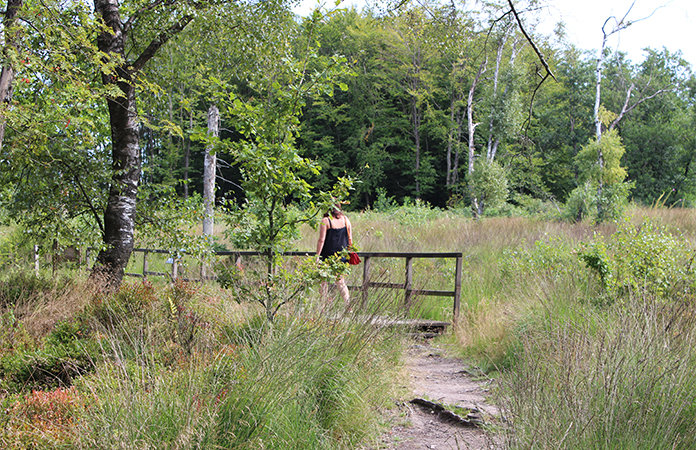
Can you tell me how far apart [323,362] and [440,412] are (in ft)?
4.77

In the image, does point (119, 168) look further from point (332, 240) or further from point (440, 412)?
point (440, 412)

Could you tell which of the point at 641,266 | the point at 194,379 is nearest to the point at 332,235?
the point at 641,266

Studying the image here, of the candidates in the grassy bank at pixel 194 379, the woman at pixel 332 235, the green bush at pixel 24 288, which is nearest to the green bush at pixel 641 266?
the grassy bank at pixel 194 379

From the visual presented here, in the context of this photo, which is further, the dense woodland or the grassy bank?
the dense woodland

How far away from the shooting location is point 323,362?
363 centimetres

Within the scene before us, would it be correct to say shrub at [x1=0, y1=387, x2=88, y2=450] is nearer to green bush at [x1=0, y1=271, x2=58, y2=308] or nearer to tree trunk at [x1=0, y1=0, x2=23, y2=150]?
tree trunk at [x1=0, y1=0, x2=23, y2=150]

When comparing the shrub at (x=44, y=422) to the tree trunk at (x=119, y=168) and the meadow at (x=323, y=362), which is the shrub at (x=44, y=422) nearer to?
the meadow at (x=323, y=362)

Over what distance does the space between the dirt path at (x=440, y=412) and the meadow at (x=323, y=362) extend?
0.63 ft

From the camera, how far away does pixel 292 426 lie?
3.19 meters

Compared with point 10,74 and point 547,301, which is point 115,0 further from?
point 547,301

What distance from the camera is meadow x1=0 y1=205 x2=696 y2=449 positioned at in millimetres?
2723

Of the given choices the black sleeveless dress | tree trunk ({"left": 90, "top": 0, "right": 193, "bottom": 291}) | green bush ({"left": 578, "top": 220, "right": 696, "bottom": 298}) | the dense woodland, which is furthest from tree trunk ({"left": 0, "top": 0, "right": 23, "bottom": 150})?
green bush ({"left": 578, "top": 220, "right": 696, "bottom": 298})

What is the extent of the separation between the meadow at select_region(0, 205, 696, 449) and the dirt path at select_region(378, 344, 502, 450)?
0.19m

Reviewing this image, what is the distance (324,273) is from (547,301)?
9.37ft
